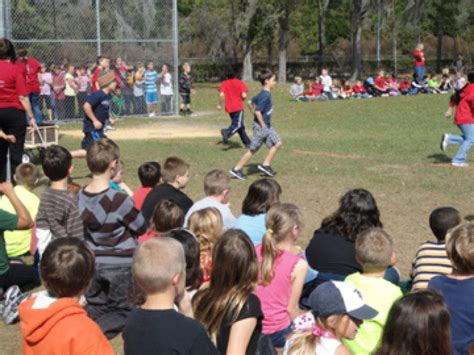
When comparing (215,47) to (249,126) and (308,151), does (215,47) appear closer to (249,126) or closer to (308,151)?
(249,126)

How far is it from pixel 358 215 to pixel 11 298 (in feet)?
9.94

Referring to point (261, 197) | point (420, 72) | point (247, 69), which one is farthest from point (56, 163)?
point (247, 69)

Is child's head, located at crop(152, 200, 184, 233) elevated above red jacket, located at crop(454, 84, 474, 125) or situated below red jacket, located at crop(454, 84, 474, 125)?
below

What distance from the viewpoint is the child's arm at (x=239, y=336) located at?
4375mm

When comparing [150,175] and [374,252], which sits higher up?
[150,175]

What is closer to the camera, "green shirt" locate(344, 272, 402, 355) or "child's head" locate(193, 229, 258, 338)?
"child's head" locate(193, 229, 258, 338)

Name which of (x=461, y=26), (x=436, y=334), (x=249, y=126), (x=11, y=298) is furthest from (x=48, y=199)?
(x=461, y=26)

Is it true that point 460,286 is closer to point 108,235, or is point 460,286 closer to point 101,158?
point 108,235

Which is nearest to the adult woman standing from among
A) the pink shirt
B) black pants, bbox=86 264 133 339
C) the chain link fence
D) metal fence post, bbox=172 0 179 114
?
black pants, bbox=86 264 133 339

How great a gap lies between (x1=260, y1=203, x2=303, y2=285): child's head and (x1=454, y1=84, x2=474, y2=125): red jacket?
30.0 ft

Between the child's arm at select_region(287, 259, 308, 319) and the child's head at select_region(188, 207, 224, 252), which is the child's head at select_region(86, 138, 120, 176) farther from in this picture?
the child's arm at select_region(287, 259, 308, 319)

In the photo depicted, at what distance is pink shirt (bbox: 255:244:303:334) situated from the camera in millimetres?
5562

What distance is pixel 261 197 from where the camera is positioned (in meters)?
6.91

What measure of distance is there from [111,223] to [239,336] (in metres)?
2.37
